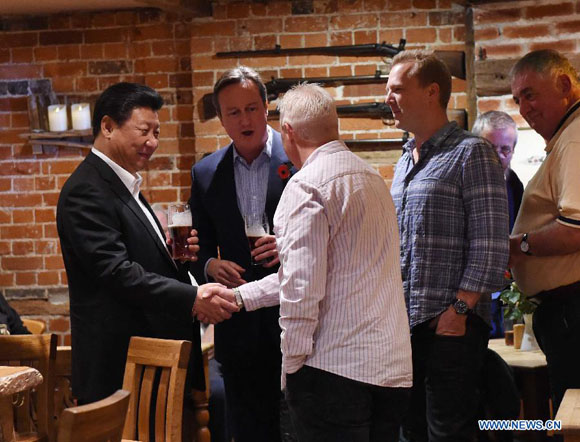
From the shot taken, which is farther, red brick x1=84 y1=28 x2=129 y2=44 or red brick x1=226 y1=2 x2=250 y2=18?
red brick x1=84 y1=28 x2=129 y2=44

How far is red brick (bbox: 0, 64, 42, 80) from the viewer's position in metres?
5.39

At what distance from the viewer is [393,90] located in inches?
116

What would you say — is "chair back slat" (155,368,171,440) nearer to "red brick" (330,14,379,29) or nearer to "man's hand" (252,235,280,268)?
"man's hand" (252,235,280,268)

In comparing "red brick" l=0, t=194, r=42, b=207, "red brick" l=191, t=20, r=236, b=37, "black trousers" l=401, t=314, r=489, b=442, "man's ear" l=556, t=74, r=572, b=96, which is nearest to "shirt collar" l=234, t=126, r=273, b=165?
"black trousers" l=401, t=314, r=489, b=442

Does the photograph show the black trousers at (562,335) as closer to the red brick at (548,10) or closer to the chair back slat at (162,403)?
the chair back slat at (162,403)

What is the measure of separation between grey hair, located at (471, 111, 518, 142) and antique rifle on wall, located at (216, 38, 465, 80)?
1.58 feet

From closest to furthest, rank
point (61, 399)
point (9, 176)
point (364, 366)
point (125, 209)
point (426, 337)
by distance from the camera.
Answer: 1. point (364, 366)
2. point (426, 337)
3. point (125, 209)
4. point (61, 399)
5. point (9, 176)

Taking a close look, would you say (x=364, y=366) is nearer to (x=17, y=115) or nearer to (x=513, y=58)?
(x=513, y=58)

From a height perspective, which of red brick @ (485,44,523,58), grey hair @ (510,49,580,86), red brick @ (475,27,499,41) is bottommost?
grey hair @ (510,49,580,86)

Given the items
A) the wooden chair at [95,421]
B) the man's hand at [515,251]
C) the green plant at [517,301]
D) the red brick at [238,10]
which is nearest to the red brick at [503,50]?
the red brick at [238,10]

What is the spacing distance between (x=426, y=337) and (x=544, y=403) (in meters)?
1.28

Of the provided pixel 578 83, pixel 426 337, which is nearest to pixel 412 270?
pixel 426 337

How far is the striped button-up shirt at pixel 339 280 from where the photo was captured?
2.31 metres

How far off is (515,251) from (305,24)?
2.53m
